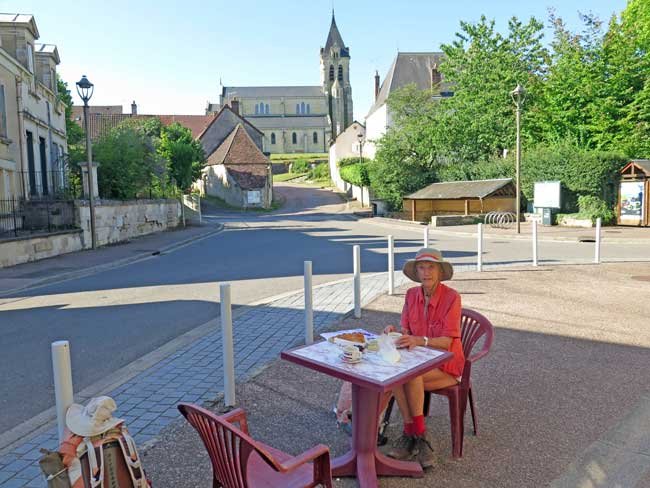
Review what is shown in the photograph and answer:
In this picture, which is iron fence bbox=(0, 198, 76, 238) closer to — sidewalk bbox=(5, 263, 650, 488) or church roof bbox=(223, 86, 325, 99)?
sidewalk bbox=(5, 263, 650, 488)

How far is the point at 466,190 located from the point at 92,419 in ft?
102

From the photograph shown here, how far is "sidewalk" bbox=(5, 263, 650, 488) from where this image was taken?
394 centimetres

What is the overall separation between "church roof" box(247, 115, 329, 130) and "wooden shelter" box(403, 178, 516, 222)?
73206mm

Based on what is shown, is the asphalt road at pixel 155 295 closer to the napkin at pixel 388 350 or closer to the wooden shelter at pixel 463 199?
the napkin at pixel 388 350

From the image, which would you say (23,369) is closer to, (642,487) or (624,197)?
(642,487)

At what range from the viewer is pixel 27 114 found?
22.0 meters

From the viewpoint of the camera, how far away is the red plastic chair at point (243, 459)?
8.54ft

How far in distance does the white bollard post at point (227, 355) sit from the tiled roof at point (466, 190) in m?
26.6

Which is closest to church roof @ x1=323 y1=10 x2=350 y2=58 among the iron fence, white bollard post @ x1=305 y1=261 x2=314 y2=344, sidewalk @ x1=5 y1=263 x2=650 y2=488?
the iron fence

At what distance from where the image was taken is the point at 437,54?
2657 inches

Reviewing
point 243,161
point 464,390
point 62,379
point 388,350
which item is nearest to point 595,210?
point 464,390

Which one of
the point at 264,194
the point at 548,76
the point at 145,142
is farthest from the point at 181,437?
the point at 264,194

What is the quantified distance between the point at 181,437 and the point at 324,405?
1312 millimetres

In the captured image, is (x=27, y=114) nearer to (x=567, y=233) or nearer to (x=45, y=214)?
(x=45, y=214)
